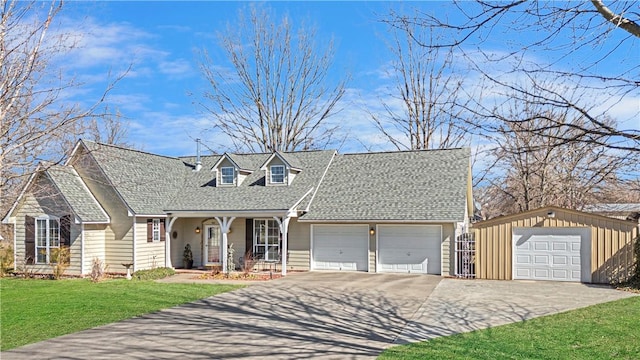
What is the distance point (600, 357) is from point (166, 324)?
341 inches

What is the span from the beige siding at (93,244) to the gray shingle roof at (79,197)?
0.53 metres

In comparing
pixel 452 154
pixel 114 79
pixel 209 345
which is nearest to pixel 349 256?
pixel 452 154

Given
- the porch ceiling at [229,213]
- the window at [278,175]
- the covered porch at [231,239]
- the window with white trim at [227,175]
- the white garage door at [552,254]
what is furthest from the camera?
the window with white trim at [227,175]

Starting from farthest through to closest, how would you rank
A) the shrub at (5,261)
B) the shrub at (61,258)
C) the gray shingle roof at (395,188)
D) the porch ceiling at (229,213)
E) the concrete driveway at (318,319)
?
the shrub at (5,261)
the porch ceiling at (229,213)
the gray shingle roof at (395,188)
the shrub at (61,258)
the concrete driveway at (318,319)

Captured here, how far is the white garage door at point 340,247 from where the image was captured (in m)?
21.4

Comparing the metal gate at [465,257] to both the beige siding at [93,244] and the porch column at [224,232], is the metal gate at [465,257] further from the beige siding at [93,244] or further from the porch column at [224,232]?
the beige siding at [93,244]

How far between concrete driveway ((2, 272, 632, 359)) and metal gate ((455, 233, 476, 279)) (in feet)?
3.38

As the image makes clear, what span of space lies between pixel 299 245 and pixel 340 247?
179 cm

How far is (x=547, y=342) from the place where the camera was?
952 cm

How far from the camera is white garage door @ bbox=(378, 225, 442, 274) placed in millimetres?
20297

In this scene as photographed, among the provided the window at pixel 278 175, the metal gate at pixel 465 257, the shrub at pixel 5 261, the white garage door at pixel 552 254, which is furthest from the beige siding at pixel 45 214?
the white garage door at pixel 552 254

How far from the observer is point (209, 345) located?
32.0 feet

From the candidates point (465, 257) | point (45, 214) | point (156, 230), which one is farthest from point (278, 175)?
point (45, 214)

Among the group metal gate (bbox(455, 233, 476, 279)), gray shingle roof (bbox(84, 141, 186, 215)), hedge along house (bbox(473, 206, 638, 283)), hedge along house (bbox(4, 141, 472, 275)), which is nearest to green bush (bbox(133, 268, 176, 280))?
hedge along house (bbox(4, 141, 472, 275))
